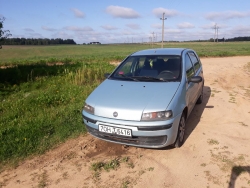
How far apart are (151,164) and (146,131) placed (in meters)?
0.51

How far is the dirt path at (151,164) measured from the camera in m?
2.61

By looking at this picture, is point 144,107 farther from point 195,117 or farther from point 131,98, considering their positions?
point 195,117

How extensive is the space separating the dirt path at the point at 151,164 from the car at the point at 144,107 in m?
0.28

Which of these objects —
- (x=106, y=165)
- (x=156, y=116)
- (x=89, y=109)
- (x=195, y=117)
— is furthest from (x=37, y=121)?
(x=195, y=117)

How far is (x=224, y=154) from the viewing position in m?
3.15

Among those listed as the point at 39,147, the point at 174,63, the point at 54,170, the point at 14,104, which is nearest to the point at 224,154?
the point at 174,63

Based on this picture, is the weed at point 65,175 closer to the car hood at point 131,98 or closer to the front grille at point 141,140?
the front grille at point 141,140

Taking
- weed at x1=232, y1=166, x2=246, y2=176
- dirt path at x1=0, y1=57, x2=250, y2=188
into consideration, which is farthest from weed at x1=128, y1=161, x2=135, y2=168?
weed at x1=232, y1=166, x2=246, y2=176

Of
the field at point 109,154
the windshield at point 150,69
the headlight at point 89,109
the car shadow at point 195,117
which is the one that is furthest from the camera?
the car shadow at point 195,117

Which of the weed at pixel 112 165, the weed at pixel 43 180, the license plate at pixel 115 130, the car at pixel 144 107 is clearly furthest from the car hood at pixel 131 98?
the weed at pixel 43 180

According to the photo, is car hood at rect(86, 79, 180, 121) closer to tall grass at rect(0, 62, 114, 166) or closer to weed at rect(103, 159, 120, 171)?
weed at rect(103, 159, 120, 171)

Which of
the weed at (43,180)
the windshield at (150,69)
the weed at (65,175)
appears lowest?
the weed at (43,180)

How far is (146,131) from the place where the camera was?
111 inches

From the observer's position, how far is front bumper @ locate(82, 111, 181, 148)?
9.23ft
